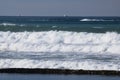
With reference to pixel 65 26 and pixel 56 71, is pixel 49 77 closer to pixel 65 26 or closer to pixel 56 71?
pixel 56 71

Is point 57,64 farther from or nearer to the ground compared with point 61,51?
farther from the ground

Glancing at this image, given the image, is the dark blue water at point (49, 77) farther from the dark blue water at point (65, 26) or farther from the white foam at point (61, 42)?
the dark blue water at point (65, 26)

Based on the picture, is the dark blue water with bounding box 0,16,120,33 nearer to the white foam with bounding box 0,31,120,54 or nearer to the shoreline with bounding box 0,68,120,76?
the white foam with bounding box 0,31,120,54

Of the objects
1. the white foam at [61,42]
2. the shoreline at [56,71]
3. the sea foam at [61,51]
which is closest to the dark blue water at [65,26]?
the white foam at [61,42]

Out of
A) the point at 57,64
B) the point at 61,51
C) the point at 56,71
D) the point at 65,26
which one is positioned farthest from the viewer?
the point at 65,26

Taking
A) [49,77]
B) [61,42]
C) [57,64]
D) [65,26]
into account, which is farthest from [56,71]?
[65,26]

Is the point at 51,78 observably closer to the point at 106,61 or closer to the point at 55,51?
the point at 106,61

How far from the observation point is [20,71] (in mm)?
20109

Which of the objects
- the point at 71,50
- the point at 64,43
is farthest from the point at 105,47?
the point at 64,43

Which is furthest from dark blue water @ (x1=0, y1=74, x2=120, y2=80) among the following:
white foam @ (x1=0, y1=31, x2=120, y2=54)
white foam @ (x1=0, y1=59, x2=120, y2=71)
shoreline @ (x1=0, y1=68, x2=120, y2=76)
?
white foam @ (x1=0, y1=31, x2=120, y2=54)

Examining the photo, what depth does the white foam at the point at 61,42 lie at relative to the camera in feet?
100.0

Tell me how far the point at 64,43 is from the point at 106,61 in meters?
11.1

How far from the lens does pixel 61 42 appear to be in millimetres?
35250

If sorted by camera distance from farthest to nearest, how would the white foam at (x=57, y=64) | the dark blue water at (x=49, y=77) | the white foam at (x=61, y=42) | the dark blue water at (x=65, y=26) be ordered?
the dark blue water at (x=65, y=26) < the white foam at (x=61, y=42) < the white foam at (x=57, y=64) < the dark blue water at (x=49, y=77)
